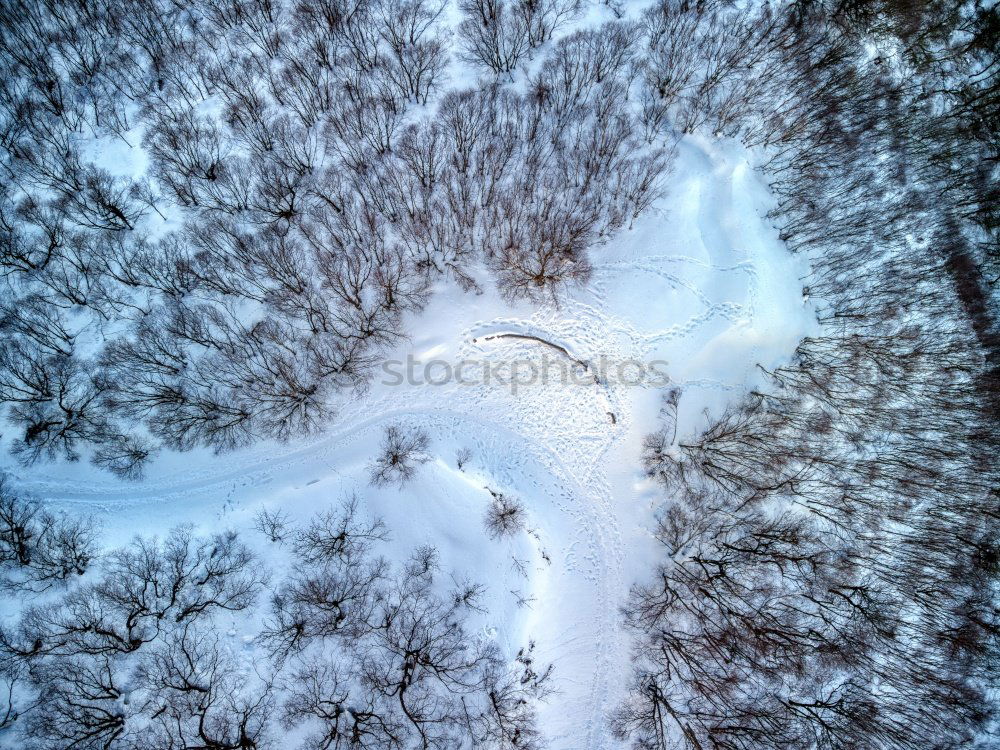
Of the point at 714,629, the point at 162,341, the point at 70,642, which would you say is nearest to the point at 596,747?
the point at 714,629

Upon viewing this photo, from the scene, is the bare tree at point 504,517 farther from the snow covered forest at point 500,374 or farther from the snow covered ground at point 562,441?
the snow covered ground at point 562,441

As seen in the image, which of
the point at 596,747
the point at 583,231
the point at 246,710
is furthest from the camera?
the point at 583,231

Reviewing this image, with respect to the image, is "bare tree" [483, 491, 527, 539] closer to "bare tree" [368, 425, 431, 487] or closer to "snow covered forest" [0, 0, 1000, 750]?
"snow covered forest" [0, 0, 1000, 750]

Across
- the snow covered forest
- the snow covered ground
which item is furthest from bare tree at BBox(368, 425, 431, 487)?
the snow covered ground

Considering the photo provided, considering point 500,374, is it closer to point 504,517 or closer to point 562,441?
point 562,441

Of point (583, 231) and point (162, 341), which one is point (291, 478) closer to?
point (162, 341)

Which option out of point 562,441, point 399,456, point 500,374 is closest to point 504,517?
point 562,441
